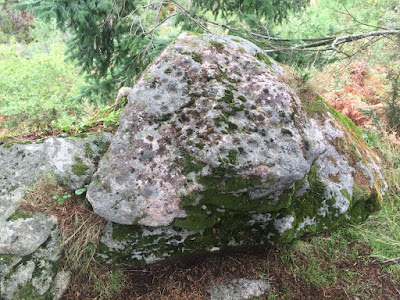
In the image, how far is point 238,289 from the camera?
2.82 m

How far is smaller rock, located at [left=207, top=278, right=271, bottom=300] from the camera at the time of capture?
2771mm

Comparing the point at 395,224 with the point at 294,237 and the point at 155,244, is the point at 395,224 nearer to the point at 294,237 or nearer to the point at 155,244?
the point at 294,237

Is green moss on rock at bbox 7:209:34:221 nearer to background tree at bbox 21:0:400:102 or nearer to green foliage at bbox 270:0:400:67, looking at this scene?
background tree at bbox 21:0:400:102

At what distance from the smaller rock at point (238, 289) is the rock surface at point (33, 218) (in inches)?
63.8

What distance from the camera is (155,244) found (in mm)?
2691

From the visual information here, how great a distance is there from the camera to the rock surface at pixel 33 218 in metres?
2.47

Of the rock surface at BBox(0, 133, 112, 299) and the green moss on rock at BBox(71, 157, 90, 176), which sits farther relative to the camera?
the green moss on rock at BBox(71, 157, 90, 176)

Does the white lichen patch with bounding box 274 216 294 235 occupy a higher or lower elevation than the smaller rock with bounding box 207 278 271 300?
higher

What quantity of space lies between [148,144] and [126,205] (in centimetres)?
66

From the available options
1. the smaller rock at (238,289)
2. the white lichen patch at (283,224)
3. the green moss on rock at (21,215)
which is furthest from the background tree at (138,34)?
the smaller rock at (238,289)

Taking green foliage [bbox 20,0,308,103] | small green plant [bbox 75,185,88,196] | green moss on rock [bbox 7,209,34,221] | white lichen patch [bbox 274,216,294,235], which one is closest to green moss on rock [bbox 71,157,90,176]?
small green plant [bbox 75,185,88,196]

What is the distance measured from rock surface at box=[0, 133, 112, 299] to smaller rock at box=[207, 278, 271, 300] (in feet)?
5.31

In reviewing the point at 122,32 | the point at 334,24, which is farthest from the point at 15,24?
the point at 334,24

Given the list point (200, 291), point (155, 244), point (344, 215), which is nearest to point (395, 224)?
point (344, 215)
